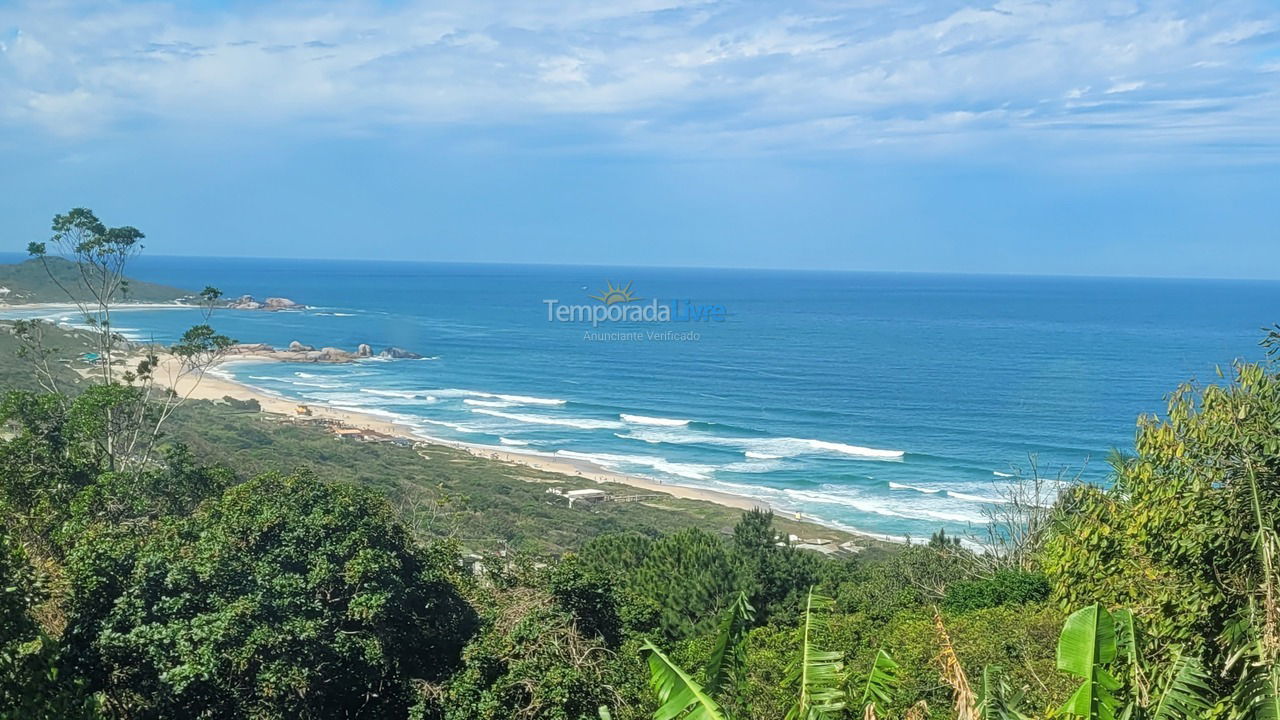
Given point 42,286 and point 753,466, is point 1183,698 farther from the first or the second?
point 42,286

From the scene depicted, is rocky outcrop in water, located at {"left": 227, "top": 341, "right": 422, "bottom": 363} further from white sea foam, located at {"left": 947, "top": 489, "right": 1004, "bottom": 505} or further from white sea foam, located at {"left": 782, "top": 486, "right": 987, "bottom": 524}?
white sea foam, located at {"left": 947, "top": 489, "right": 1004, "bottom": 505}

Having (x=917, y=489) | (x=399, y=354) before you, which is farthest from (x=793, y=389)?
(x=399, y=354)

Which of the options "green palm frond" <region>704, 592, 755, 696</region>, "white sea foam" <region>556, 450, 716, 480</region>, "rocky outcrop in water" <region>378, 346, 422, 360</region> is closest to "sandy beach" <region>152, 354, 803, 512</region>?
"white sea foam" <region>556, 450, 716, 480</region>

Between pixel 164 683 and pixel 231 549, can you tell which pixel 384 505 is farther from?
pixel 164 683

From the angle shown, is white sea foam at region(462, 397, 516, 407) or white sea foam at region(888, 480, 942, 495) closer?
white sea foam at region(888, 480, 942, 495)

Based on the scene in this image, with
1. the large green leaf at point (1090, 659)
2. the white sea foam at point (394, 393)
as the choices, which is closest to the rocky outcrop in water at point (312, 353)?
the white sea foam at point (394, 393)

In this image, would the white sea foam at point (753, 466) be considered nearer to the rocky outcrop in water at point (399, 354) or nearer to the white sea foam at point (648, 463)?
the white sea foam at point (648, 463)
